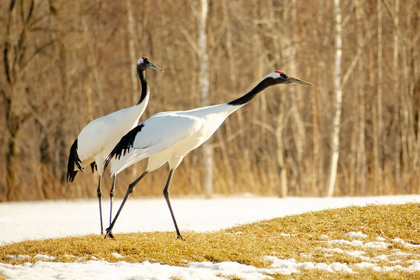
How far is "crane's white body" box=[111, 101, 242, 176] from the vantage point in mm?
6953

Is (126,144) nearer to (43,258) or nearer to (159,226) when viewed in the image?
(43,258)

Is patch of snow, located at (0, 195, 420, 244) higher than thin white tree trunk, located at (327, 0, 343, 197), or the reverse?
thin white tree trunk, located at (327, 0, 343, 197)

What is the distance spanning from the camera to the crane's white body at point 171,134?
6.95 meters

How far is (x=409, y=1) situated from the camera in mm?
17234

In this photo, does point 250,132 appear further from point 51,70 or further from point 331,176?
point 51,70

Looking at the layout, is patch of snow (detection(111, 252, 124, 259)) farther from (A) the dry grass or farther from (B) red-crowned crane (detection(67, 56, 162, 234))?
(B) red-crowned crane (detection(67, 56, 162, 234))

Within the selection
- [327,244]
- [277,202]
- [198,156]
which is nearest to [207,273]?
[327,244]

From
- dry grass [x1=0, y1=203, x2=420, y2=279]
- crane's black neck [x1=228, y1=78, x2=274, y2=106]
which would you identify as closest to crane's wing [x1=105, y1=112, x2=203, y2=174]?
crane's black neck [x1=228, y1=78, x2=274, y2=106]

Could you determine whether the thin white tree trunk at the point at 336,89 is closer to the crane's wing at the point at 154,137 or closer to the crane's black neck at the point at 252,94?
the crane's black neck at the point at 252,94

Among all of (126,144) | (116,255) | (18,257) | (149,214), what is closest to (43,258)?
(18,257)

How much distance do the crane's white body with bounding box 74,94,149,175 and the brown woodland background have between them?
22.6ft

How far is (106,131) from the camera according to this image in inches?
336

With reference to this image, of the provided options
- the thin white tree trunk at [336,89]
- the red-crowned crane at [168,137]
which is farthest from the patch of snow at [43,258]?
the thin white tree trunk at [336,89]

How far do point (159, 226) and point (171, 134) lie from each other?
3.29 m
